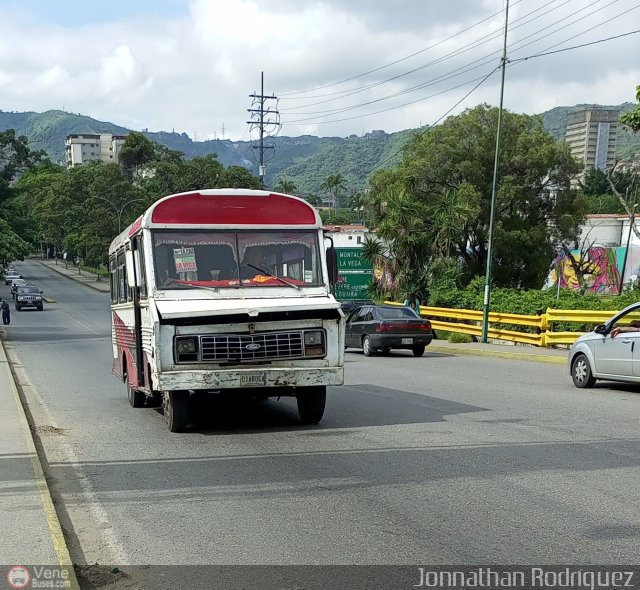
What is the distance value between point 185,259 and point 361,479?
4247 millimetres

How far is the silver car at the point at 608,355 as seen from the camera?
13.8 meters

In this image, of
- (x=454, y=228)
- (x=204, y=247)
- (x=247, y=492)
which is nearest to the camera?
(x=247, y=492)

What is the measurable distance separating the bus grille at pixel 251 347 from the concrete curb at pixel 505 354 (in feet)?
43.0

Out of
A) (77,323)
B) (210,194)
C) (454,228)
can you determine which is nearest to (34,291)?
(77,323)

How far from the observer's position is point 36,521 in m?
6.14

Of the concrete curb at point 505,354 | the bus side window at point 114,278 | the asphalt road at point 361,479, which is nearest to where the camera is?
the asphalt road at point 361,479

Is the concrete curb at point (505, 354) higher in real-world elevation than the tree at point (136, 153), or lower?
lower

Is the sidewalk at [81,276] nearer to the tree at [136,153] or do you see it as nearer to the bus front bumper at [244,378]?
the tree at [136,153]

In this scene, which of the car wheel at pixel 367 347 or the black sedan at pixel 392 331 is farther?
the car wheel at pixel 367 347

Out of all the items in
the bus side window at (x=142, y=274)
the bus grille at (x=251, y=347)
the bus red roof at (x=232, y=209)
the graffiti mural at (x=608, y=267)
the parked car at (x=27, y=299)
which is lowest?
the parked car at (x=27, y=299)

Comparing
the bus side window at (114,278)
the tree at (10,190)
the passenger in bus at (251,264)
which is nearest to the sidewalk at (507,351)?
the bus side window at (114,278)

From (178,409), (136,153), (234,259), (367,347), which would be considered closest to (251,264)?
(234,259)

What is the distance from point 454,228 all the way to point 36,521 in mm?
31255

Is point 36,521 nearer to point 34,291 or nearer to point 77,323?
point 77,323
